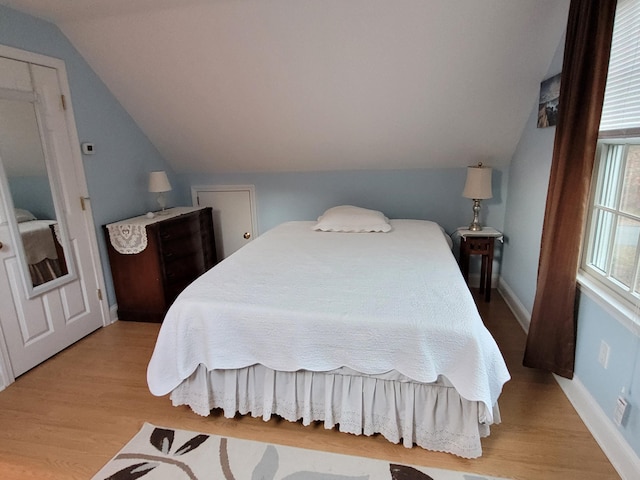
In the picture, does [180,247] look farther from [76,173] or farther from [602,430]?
[602,430]

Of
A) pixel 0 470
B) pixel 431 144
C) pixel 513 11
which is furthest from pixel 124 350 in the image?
pixel 513 11

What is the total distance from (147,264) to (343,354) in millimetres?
2019

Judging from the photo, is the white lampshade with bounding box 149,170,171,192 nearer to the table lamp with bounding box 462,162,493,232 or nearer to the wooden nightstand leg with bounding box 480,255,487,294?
the table lamp with bounding box 462,162,493,232

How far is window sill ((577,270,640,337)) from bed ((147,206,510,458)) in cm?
54

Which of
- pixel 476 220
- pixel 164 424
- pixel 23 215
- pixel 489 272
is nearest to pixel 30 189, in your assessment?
pixel 23 215

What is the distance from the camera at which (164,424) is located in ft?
6.07

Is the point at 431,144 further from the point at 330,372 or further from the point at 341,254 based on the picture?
the point at 330,372

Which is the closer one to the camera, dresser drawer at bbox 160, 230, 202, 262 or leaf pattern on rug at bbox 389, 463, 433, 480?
leaf pattern on rug at bbox 389, 463, 433, 480

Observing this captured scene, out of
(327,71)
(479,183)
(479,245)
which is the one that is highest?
(327,71)

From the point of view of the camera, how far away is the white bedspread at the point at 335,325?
4.90 feet

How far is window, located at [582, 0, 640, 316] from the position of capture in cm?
155

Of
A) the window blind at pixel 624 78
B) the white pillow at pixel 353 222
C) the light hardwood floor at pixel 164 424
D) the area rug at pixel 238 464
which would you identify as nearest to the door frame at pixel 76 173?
the light hardwood floor at pixel 164 424

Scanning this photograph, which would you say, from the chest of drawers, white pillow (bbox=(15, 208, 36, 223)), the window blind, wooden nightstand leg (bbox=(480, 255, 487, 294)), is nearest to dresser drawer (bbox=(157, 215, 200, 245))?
the chest of drawers

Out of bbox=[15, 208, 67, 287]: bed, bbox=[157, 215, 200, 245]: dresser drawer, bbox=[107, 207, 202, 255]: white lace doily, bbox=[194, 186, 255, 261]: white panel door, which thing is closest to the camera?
bbox=[15, 208, 67, 287]: bed
